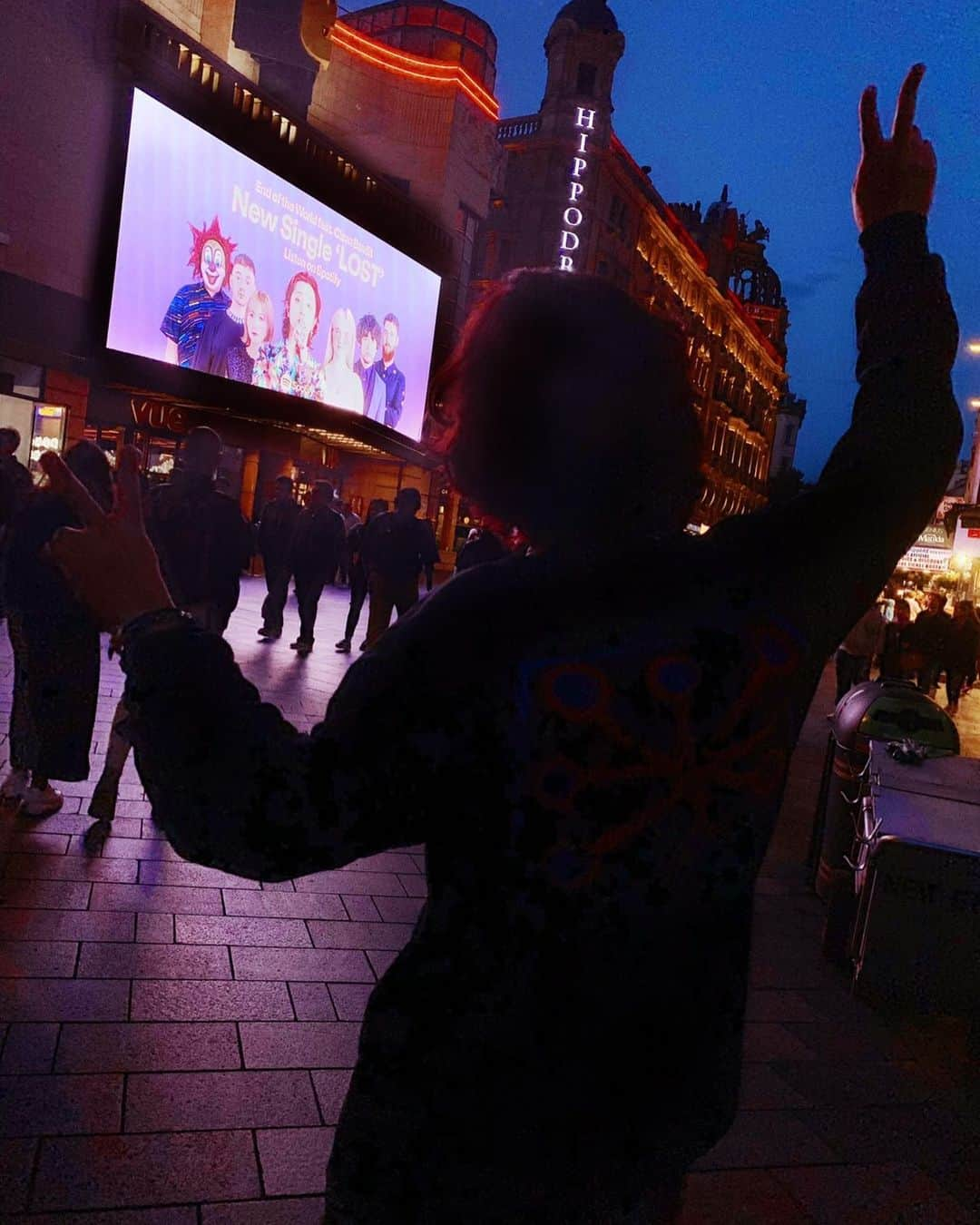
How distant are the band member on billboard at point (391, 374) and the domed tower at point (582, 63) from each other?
24.4 meters

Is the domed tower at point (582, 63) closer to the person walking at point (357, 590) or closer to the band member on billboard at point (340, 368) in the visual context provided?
the band member on billboard at point (340, 368)

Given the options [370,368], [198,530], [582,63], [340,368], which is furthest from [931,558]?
[198,530]

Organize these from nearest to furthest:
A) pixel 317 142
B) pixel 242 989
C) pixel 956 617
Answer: pixel 242 989
pixel 956 617
pixel 317 142

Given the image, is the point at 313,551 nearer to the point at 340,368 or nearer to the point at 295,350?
the point at 295,350

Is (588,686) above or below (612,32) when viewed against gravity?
below

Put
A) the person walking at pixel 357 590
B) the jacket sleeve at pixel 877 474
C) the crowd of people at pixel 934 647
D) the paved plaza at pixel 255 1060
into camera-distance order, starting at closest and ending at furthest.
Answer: the jacket sleeve at pixel 877 474 → the paved plaza at pixel 255 1060 → the person walking at pixel 357 590 → the crowd of people at pixel 934 647

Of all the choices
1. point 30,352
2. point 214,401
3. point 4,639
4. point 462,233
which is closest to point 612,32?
point 462,233

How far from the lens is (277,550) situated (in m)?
13.3

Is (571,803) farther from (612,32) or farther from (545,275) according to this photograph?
(612,32)

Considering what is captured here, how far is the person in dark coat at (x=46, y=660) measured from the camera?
17.2ft

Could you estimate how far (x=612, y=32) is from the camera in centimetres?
4797

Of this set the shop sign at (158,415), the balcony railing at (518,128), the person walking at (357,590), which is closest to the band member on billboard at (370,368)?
the shop sign at (158,415)

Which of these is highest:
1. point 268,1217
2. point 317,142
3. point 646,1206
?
point 317,142

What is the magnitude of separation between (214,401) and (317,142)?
25.8 feet
